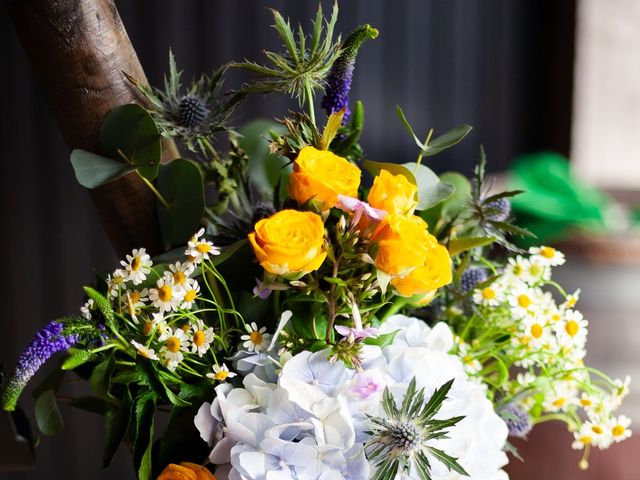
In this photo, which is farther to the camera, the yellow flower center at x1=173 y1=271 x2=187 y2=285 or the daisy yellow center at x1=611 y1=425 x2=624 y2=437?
the daisy yellow center at x1=611 y1=425 x2=624 y2=437

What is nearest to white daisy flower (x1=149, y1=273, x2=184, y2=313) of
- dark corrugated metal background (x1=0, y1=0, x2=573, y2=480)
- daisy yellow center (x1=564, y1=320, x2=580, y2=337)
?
daisy yellow center (x1=564, y1=320, x2=580, y2=337)

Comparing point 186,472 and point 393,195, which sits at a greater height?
point 393,195

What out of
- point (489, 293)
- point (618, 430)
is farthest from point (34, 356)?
point (618, 430)

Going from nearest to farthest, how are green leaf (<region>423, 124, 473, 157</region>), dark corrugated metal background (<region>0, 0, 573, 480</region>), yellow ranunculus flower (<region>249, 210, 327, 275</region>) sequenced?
yellow ranunculus flower (<region>249, 210, 327, 275</region>)
green leaf (<region>423, 124, 473, 157</region>)
dark corrugated metal background (<region>0, 0, 573, 480</region>)

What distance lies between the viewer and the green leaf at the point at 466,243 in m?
0.53

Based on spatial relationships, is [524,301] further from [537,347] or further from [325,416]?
[325,416]

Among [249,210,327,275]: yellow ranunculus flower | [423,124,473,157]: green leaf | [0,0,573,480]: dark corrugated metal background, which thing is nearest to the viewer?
[249,210,327,275]: yellow ranunculus flower

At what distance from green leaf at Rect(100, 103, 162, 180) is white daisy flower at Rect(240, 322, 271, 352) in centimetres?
15

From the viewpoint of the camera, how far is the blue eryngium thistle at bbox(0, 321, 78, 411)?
0.43m

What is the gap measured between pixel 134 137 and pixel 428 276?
24 cm

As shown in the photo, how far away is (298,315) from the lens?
1.62 ft

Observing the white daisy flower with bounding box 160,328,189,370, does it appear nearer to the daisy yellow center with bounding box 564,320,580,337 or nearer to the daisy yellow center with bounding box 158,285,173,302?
the daisy yellow center with bounding box 158,285,173,302

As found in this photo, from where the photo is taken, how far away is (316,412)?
1.45ft

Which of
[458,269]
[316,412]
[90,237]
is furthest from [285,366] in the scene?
[90,237]
